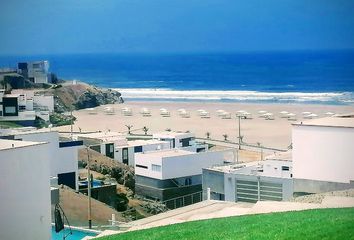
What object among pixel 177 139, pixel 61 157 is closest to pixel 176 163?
pixel 61 157

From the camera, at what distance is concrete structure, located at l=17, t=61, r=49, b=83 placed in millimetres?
49594

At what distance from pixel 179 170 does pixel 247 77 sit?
7066 centimetres

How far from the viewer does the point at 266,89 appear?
69938 mm

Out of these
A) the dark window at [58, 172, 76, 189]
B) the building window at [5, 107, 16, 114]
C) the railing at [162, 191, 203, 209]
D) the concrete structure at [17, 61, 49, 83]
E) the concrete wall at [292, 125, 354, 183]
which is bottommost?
the railing at [162, 191, 203, 209]

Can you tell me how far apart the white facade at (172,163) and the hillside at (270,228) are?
396 inches

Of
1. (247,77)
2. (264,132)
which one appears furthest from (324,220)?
(247,77)

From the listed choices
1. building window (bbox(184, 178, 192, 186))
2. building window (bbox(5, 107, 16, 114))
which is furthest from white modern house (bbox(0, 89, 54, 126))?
building window (bbox(184, 178, 192, 186))

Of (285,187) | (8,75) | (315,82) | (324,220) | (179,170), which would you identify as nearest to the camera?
(324,220)

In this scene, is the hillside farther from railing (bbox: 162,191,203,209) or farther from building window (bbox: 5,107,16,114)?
building window (bbox: 5,107,16,114)

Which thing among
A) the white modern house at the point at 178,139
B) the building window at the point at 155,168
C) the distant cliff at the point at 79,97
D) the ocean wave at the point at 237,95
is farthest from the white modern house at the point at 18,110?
the ocean wave at the point at 237,95

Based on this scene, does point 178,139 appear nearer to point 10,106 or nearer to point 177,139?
point 177,139

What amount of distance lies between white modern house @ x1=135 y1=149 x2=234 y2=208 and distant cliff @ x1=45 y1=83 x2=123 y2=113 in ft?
78.5

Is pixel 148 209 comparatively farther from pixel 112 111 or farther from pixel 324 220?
pixel 112 111

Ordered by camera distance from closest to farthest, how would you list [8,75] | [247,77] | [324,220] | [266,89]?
[324,220] → [8,75] → [266,89] → [247,77]
